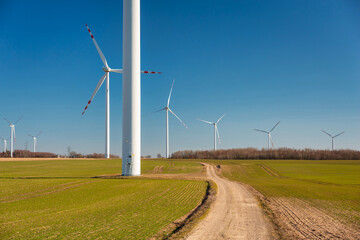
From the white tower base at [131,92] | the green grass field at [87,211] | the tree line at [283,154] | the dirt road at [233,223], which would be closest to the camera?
the dirt road at [233,223]

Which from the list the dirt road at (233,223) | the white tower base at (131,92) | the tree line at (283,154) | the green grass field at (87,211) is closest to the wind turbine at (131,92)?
the white tower base at (131,92)

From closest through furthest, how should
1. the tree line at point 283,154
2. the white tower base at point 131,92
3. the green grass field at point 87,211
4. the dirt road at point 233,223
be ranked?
the dirt road at point 233,223
the green grass field at point 87,211
the white tower base at point 131,92
the tree line at point 283,154

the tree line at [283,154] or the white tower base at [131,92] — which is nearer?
the white tower base at [131,92]

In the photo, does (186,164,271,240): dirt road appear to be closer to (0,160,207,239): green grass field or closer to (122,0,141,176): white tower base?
(0,160,207,239): green grass field

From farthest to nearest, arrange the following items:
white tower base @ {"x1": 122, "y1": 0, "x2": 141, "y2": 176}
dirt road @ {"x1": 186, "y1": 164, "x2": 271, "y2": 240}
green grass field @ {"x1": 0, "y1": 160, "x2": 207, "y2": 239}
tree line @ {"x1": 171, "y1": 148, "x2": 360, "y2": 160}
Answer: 1. tree line @ {"x1": 171, "y1": 148, "x2": 360, "y2": 160}
2. white tower base @ {"x1": 122, "y1": 0, "x2": 141, "y2": 176}
3. green grass field @ {"x1": 0, "y1": 160, "x2": 207, "y2": 239}
4. dirt road @ {"x1": 186, "y1": 164, "x2": 271, "y2": 240}

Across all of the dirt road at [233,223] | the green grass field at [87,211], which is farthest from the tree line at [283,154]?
the dirt road at [233,223]

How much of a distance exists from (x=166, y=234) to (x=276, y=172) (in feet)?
119

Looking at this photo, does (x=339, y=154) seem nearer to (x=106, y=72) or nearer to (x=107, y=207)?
(x=106, y=72)

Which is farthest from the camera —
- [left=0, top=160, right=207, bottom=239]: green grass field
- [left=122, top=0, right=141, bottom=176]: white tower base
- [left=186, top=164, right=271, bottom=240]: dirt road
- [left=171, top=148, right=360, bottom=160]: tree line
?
[left=171, top=148, right=360, bottom=160]: tree line

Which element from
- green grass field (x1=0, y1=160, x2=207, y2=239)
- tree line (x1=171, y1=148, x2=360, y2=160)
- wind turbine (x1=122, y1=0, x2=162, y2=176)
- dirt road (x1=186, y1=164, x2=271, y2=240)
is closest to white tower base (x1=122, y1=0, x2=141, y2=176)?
wind turbine (x1=122, y1=0, x2=162, y2=176)

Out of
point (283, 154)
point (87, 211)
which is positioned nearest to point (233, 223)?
point (87, 211)

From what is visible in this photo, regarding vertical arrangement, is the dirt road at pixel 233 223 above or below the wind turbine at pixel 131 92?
below

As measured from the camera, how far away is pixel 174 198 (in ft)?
63.0

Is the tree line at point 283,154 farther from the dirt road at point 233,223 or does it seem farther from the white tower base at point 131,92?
the dirt road at point 233,223
